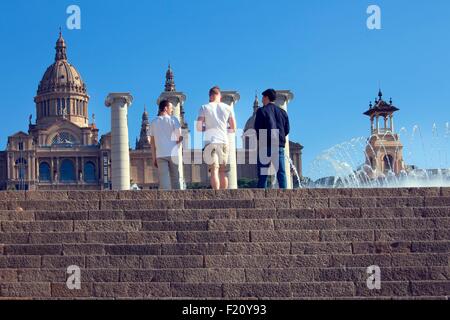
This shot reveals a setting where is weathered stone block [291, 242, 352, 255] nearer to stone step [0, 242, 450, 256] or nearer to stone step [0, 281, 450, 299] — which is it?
stone step [0, 242, 450, 256]

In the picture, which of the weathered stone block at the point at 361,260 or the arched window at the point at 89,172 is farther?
the arched window at the point at 89,172

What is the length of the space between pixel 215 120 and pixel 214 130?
0.59 feet

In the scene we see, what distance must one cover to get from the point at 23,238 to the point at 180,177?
4179 millimetres

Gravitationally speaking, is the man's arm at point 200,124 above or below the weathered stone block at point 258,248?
above

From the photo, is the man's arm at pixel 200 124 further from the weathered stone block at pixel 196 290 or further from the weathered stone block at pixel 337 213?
the weathered stone block at pixel 196 290

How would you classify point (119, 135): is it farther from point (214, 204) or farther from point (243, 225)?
point (243, 225)

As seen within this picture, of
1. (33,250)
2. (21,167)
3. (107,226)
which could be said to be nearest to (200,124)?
(107,226)

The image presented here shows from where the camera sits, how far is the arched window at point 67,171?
128 meters

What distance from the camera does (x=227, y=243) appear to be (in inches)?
511

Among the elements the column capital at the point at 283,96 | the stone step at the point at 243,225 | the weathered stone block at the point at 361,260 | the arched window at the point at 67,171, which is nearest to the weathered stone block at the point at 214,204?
the stone step at the point at 243,225

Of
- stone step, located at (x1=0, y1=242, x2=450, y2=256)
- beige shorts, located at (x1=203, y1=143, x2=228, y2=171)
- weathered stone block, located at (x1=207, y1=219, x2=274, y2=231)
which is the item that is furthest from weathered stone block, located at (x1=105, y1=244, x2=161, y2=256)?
beige shorts, located at (x1=203, y1=143, x2=228, y2=171)
